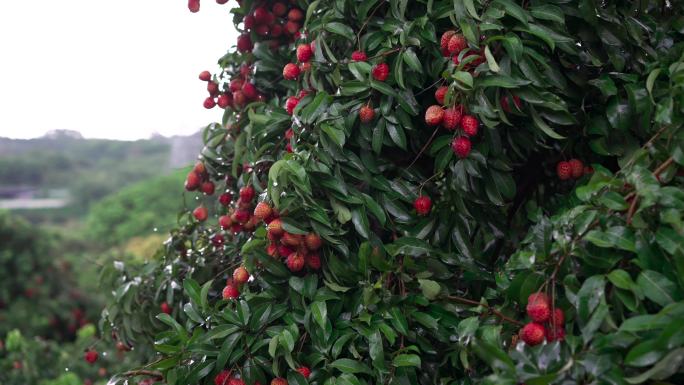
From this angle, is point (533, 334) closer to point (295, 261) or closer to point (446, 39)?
point (295, 261)

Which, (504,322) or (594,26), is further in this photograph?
(594,26)

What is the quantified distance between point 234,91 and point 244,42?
16 centimetres

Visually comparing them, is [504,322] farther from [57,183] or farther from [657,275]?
[57,183]

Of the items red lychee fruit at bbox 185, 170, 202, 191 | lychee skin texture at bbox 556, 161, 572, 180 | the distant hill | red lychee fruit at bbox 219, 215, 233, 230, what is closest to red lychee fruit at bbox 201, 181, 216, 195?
red lychee fruit at bbox 185, 170, 202, 191

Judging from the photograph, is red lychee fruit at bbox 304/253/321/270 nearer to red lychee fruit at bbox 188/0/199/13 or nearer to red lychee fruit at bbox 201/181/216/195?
red lychee fruit at bbox 201/181/216/195

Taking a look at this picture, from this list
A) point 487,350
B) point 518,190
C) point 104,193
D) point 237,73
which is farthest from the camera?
point 104,193

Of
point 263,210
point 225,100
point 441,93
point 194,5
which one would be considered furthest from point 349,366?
point 194,5

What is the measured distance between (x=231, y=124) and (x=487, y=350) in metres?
1.25

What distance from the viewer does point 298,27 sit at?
196 centimetres

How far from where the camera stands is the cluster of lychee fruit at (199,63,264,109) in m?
2.00

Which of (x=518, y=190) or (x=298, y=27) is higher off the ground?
(x=298, y=27)

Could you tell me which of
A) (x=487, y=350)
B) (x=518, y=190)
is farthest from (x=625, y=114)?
(x=487, y=350)

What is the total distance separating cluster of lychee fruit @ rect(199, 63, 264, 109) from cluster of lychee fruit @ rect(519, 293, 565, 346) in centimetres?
112

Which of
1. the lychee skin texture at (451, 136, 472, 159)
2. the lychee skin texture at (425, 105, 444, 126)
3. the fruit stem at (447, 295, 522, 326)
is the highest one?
the lychee skin texture at (425, 105, 444, 126)
